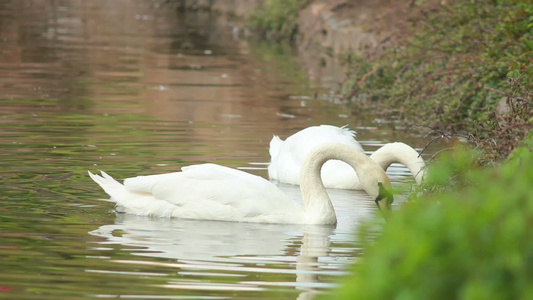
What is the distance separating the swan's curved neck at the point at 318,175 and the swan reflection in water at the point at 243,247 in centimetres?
11

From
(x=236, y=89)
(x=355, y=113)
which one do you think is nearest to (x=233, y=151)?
(x=355, y=113)

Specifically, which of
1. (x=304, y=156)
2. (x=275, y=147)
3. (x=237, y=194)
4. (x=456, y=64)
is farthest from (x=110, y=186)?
(x=456, y=64)

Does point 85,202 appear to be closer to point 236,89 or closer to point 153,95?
point 153,95

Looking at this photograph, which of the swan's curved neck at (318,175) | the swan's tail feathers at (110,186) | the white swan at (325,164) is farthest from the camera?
the white swan at (325,164)

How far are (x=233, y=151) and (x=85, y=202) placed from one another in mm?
3184

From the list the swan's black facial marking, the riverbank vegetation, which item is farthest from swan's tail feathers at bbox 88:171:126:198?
the riverbank vegetation

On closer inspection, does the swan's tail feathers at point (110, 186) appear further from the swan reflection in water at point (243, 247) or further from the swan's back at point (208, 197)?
the swan reflection in water at point (243, 247)

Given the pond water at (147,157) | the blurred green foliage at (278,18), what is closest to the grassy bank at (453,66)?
the pond water at (147,157)

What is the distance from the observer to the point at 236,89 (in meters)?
19.1

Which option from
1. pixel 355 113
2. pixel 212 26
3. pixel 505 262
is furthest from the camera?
pixel 212 26

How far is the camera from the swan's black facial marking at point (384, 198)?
8.49 m

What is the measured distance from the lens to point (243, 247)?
7.66 m

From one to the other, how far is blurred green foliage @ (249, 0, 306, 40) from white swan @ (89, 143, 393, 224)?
2220 cm

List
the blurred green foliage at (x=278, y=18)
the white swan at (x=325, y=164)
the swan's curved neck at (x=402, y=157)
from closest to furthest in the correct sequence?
the swan's curved neck at (x=402, y=157), the white swan at (x=325, y=164), the blurred green foliage at (x=278, y=18)
